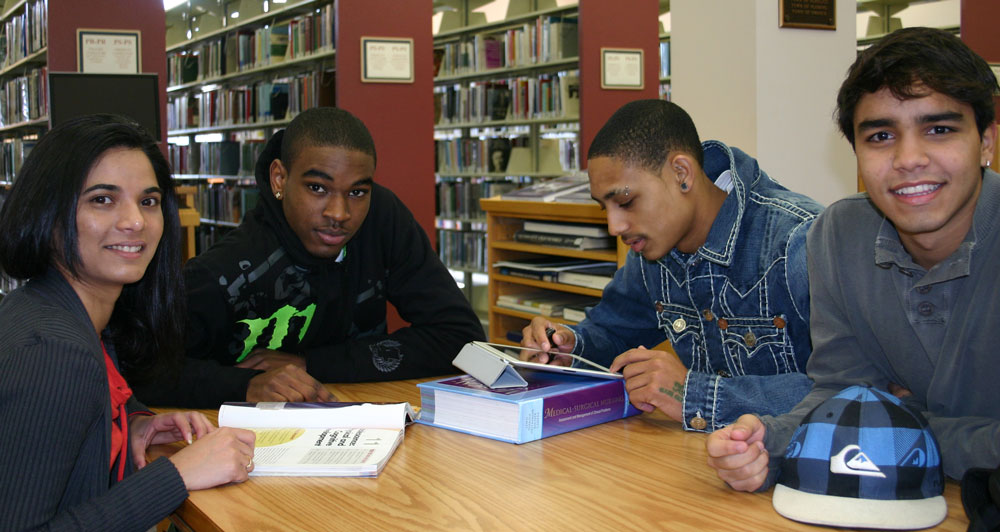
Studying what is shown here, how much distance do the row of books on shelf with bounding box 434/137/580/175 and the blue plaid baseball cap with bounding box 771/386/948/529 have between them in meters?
4.81

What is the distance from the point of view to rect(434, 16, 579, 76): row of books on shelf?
586 centimetres

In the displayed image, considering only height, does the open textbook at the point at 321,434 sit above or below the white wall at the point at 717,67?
below

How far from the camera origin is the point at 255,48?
21.7 ft

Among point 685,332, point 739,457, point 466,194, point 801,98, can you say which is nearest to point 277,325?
point 685,332

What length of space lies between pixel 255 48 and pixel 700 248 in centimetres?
577

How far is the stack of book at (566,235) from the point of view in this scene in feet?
9.11

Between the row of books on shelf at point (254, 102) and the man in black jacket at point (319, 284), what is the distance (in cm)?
334

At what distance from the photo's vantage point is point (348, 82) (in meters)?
4.89

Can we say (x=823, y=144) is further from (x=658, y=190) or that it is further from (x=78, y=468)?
(x=78, y=468)

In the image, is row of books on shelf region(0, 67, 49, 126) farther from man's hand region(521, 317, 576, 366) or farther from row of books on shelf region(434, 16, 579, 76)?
man's hand region(521, 317, 576, 366)

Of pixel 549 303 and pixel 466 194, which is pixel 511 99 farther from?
pixel 549 303

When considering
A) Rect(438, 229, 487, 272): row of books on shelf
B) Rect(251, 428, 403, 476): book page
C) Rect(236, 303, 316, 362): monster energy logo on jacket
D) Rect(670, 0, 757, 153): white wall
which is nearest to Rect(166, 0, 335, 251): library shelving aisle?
Rect(438, 229, 487, 272): row of books on shelf

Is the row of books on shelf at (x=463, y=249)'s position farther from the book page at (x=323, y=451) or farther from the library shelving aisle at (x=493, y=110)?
the book page at (x=323, y=451)

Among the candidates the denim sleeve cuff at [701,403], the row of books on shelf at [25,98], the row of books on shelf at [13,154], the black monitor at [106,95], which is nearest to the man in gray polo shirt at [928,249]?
the denim sleeve cuff at [701,403]
